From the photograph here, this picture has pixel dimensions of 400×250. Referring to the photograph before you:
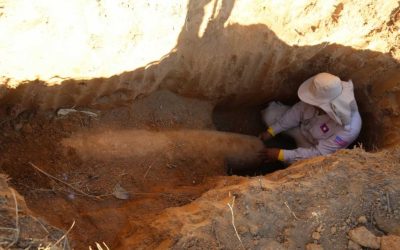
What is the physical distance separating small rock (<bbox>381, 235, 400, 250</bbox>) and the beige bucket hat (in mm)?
1566

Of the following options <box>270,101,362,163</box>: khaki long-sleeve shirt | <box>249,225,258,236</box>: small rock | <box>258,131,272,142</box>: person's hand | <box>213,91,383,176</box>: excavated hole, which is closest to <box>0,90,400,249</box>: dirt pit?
<box>249,225,258,236</box>: small rock

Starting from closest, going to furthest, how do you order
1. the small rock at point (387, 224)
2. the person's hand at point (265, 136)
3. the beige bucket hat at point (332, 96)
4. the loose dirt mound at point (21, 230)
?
the loose dirt mound at point (21, 230) → the small rock at point (387, 224) → the beige bucket hat at point (332, 96) → the person's hand at point (265, 136)

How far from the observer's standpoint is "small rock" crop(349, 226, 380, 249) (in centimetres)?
232

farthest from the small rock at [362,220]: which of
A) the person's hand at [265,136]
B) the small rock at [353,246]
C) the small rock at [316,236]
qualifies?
the person's hand at [265,136]

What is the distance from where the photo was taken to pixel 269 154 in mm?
4051

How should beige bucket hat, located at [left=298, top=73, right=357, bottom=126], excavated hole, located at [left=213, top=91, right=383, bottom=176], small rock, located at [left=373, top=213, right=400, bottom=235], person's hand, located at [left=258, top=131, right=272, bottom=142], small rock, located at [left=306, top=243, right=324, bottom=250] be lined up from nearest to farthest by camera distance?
small rock, located at [left=306, top=243, right=324, bottom=250]
small rock, located at [left=373, top=213, right=400, bottom=235]
beige bucket hat, located at [left=298, top=73, right=357, bottom=126]
excavated hole, located at [left=213, top=91, right=383, bottom=176]
person's hand, located at [left=258, top=131, right=272, bottom=142]

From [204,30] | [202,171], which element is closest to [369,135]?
[202,171]

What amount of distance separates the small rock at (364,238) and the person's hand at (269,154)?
1.67m

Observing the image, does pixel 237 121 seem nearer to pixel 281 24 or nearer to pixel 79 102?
pixel 281 24

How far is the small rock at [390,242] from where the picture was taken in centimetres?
228

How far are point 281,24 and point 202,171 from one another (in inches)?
52.9

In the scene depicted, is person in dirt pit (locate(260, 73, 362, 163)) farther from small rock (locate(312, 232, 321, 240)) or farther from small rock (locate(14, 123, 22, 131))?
small rock (locate(14, 123, 22, 131))

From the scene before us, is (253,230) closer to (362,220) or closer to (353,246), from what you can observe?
(353,246)

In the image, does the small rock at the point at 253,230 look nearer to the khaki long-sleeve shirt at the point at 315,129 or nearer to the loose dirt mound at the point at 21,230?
the loose dirt mound at the point at 21,230
